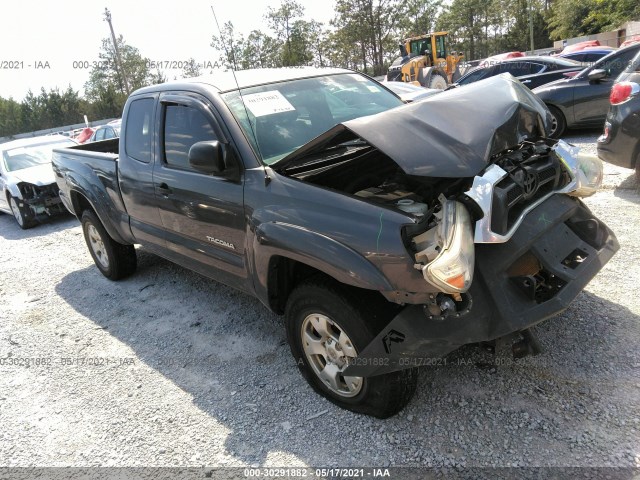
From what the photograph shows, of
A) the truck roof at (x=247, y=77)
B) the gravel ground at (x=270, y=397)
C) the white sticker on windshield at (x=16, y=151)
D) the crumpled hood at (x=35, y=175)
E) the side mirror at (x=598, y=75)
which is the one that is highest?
the truck roof at (x=247, y=77)

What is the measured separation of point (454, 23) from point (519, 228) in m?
60.5

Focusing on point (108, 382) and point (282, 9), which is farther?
point (282, 9)

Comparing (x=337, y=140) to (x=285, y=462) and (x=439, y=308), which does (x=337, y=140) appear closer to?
(x=439, y=308)

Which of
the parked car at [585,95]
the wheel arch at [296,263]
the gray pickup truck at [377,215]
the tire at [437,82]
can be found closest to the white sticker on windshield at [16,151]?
the gray pickup truck at [377,215]

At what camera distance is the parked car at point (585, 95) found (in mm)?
7969

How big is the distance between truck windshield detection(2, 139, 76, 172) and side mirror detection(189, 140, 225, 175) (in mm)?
8416

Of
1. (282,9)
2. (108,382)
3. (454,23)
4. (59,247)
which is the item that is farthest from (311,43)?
(108,382)

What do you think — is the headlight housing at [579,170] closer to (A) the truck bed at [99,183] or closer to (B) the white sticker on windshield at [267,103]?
(B) the white sticker on windshield at [267,103]

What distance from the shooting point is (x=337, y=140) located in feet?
9.07

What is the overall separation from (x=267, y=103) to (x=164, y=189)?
1140 millimetres

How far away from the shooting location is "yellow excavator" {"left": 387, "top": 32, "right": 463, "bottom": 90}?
18.9 m

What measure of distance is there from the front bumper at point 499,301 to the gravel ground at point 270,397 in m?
0.52

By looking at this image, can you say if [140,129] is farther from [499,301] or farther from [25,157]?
[25,157]

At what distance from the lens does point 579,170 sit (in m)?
2.96
